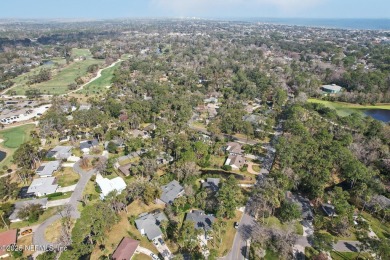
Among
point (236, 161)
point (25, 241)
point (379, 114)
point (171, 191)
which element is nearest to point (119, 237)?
point (171, 191)

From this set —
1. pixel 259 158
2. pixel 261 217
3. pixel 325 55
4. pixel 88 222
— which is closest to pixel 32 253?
pixel 88 222

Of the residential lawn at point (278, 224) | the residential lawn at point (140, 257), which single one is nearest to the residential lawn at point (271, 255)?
the residential lawn at point (278, 224)

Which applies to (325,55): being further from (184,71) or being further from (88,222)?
(88,222)

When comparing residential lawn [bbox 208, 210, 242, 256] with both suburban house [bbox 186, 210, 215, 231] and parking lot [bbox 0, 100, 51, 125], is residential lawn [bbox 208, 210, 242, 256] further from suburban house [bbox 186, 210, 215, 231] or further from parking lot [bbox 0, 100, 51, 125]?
parking lot [bbox 0, 100, 51, 125]

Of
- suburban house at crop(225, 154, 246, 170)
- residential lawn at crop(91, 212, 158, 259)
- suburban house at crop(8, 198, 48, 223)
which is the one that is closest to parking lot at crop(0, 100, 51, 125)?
suburban house at crop(8, 198, 48, 223)

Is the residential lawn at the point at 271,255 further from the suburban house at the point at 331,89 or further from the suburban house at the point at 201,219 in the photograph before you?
the suburban house at the point at 331,89

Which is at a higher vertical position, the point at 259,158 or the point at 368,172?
the point at 368,172
